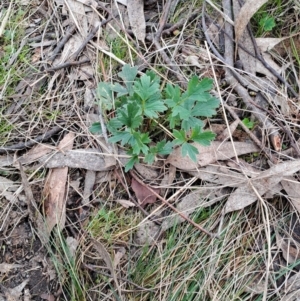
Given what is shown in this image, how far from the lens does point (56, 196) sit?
6.29 ft

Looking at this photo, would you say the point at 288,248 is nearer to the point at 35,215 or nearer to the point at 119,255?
the point at 119,255

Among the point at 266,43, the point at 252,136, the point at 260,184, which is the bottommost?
the point at 260,184

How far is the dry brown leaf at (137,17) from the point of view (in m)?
2.08

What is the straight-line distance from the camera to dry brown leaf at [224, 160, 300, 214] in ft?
6.11

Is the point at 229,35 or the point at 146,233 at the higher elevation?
the point at 229,35

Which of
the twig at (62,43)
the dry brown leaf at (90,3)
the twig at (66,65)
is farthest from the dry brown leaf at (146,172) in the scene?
the dry brown leaf at (90,3)

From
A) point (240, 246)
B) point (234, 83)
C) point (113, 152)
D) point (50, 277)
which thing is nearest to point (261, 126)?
point (234, 83)

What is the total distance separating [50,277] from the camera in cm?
186

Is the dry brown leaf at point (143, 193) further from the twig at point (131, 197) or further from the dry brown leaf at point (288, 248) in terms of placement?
the dry brown leaf at point (288, 248)

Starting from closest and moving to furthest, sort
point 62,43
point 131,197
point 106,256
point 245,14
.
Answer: point 106,256
point 131,197
point 245,14
point 62,43

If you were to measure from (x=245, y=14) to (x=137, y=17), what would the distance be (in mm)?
459

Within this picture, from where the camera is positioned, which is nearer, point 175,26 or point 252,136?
point 252,136

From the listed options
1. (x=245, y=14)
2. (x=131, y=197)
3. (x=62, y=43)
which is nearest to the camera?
(x=131, y=197)

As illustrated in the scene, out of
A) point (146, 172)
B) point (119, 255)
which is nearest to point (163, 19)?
point (146, 172)
